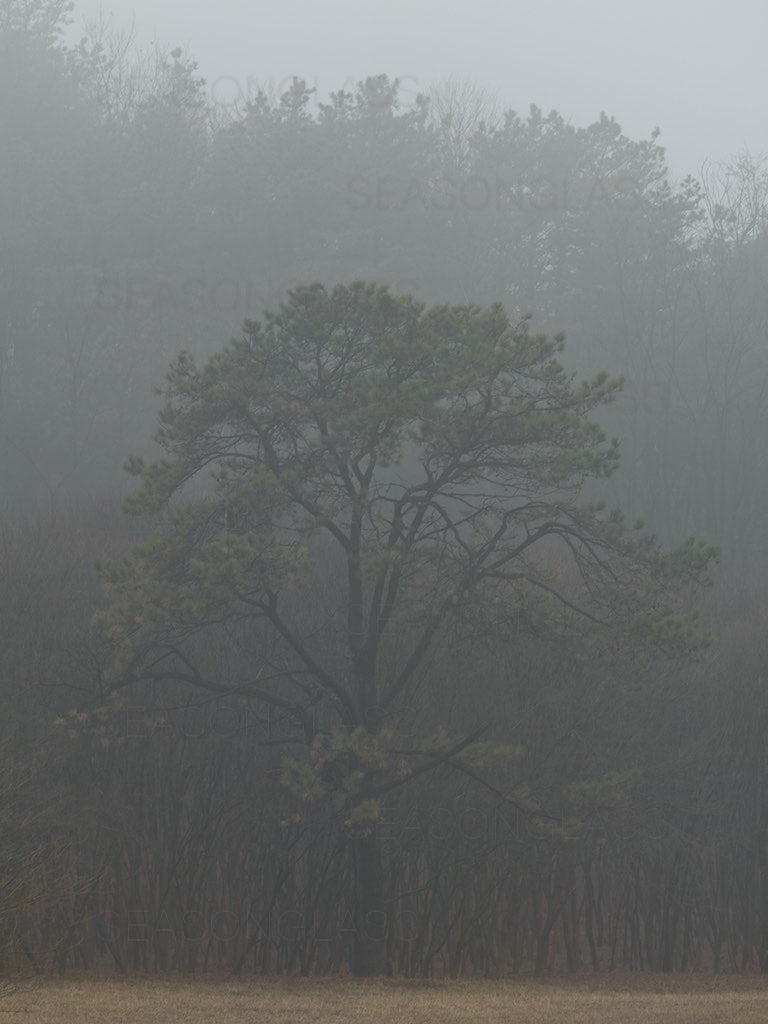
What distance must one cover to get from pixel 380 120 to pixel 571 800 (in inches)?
1150

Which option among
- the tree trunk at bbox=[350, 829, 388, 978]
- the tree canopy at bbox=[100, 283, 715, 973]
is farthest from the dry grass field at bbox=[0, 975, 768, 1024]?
the tree canopy at bbox=[100, 283, 715, 973]

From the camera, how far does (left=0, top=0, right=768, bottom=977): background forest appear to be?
68.8 feet

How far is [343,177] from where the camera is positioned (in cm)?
4212

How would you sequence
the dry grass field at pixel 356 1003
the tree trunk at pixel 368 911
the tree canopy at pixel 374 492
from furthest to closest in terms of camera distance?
1. the tree trunk at pixel 368 911
2. the tree canopy at pixel 374 492
3. the dry grass field at pixel 356 1003

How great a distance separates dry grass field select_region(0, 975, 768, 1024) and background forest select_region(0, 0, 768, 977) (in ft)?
4.29

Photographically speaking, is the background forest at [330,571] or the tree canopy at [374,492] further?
the background forest at [330,571]

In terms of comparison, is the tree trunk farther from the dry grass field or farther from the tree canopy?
the dry grass field

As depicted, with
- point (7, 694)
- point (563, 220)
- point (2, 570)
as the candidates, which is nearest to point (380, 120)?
point (563, 220)

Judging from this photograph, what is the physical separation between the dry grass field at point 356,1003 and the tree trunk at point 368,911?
25.7 inches

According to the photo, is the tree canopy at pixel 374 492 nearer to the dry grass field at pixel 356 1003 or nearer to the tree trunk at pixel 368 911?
the tree trunk at pixel 368 911

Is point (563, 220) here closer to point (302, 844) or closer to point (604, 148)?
point (604, 148)

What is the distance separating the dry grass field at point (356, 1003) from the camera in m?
13.6

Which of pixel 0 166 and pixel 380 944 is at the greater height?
pixel 0 166

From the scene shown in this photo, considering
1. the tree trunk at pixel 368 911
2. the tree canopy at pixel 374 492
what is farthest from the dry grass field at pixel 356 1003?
the tree canopy at pixel 374 492
